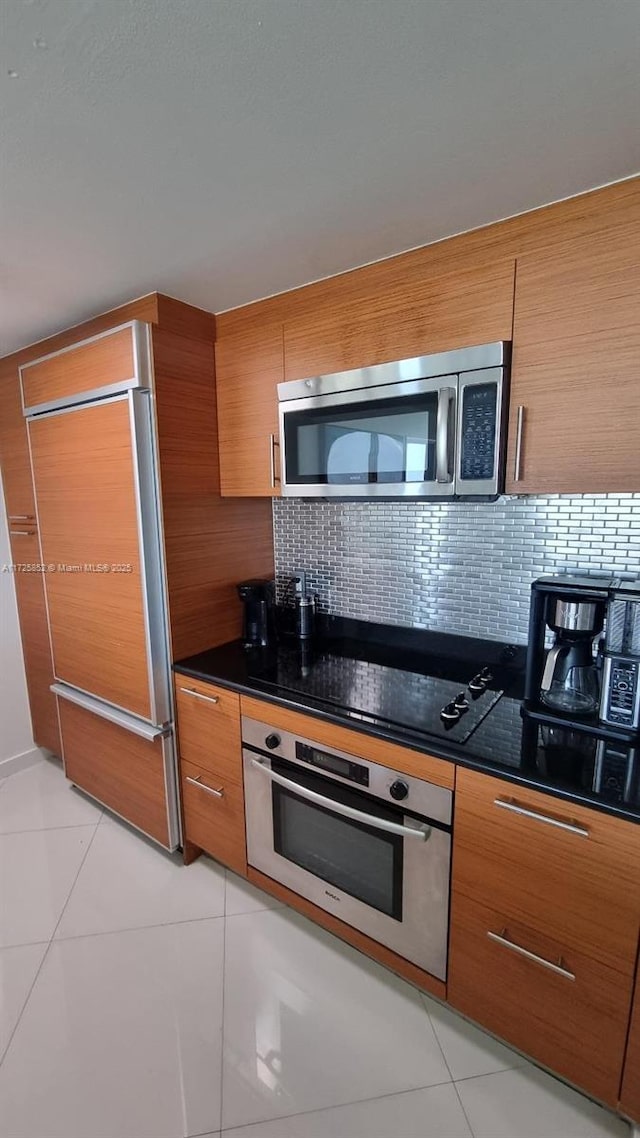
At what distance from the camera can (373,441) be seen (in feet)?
4.48

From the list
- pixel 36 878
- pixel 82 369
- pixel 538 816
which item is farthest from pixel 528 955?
pixel 82 369

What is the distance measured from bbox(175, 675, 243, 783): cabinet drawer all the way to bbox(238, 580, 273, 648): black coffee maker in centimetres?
31

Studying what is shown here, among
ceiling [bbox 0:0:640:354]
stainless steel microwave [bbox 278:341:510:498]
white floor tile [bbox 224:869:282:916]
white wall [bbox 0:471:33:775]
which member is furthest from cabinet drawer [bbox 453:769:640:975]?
white wall [bbox 0:471:33:775]

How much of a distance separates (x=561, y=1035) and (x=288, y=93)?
1.97 meters

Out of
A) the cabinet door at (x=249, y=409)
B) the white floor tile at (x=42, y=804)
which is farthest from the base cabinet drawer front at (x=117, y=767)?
the cabinet door at (x=249, y=409)

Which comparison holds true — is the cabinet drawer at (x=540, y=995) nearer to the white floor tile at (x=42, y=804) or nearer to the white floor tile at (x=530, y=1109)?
the white floor tile at (x=530, y=1109)

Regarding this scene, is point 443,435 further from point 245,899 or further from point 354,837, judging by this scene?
point 245,899

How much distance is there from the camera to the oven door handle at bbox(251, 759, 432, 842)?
3.88 ft

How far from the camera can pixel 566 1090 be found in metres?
1.14

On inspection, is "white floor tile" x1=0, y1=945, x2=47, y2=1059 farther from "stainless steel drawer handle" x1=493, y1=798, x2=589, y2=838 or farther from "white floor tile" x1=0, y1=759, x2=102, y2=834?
"stainless steel drawer handle" x1=493, y1=798, x2=589, y2=838

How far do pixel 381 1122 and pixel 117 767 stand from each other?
140 centimetres

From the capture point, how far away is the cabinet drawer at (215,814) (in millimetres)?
1620

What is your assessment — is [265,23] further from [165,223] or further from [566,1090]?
[566,1090]

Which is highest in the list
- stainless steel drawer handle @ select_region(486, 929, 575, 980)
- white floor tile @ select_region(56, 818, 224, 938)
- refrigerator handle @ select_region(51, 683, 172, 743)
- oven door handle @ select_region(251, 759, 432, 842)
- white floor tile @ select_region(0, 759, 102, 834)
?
refrigerator handle @ select_region(51, 683, 172, 743)
